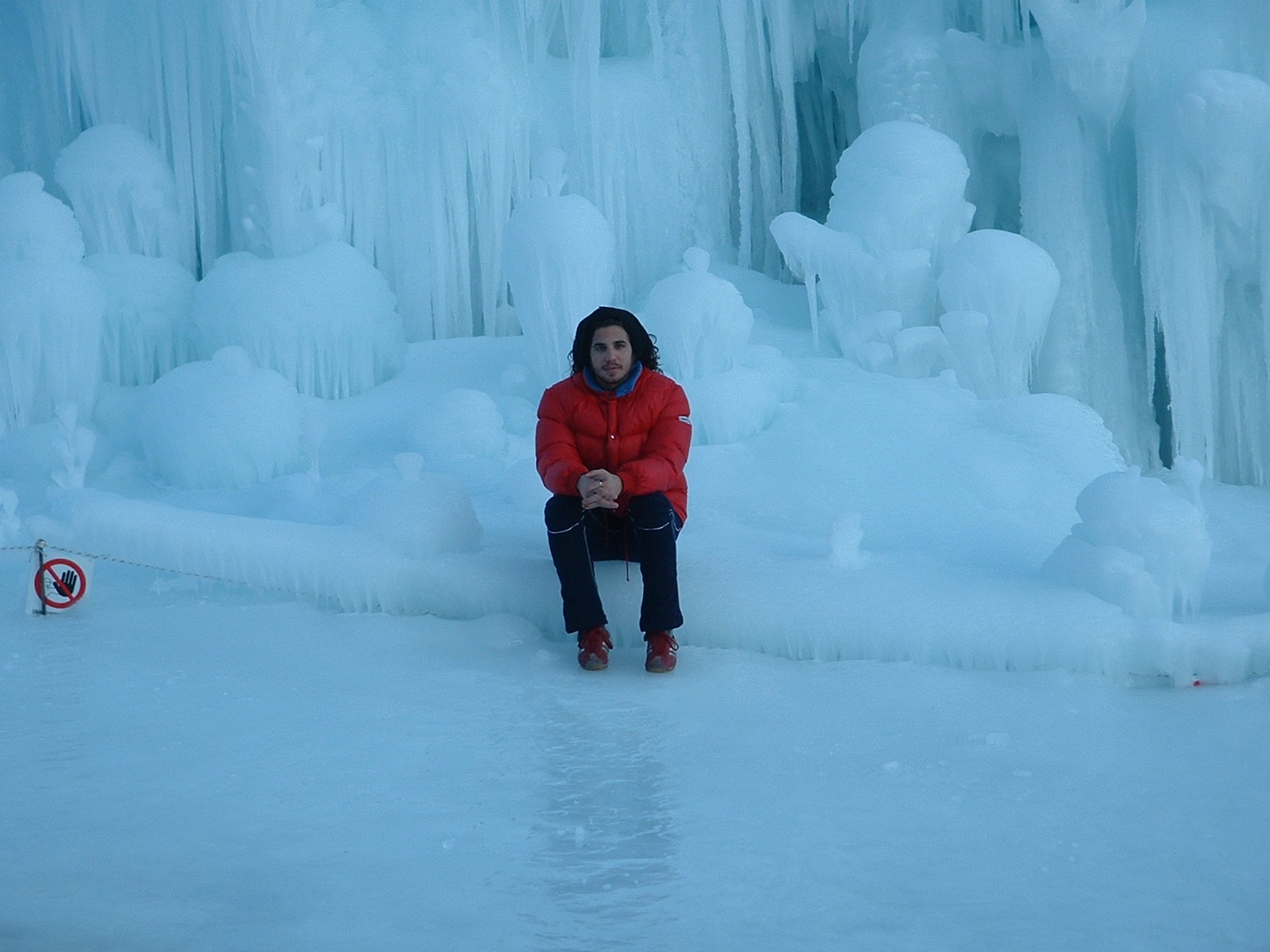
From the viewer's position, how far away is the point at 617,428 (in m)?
3.97

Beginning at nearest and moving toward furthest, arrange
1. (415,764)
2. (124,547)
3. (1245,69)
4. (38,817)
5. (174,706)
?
(38,817) → (415,764) → (174,706) → (124,547) → (1245,69)

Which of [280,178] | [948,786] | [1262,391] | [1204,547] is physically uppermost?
[280,178]

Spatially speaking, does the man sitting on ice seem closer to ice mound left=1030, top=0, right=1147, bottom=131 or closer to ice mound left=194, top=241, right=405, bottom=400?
ice mound left=194, top=241, right=405, bottom=400

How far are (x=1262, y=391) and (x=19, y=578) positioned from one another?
615 centimetres

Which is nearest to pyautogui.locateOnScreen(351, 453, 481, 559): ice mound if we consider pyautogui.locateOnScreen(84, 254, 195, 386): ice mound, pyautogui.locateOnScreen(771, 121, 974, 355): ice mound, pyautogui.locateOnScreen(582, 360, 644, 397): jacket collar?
pyautogui.locateOnScreen(582, 360, 644, 397): jacket collar

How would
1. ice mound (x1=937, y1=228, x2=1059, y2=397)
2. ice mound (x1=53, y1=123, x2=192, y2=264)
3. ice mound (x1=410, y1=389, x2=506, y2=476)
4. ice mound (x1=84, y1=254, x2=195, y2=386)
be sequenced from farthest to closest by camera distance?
ice mound (x1=53, y1=123, x2=192, y2=264)
ice mound (x1=84, y1=254, x2=195, y2=386)
ice mound (x1=937, y1=228, x2=1059, y2=397)
ice mound (x1=410, y1=389, x2=506, y2=476)

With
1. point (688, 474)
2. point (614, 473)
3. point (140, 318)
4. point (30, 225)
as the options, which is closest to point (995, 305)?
point (688, 474)

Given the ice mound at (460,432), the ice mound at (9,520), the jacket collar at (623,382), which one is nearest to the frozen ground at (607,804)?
the jacket collar at (623,382)

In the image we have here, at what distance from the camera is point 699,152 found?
8281 mm

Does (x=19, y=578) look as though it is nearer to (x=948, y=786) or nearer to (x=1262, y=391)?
(x=948, y=786)

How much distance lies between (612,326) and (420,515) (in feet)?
3.70

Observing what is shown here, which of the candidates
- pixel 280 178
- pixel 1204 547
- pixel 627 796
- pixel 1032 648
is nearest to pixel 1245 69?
pixel 1204 547

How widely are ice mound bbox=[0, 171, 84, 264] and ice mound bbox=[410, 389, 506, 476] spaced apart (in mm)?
2271

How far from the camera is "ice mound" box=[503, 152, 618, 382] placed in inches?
252
